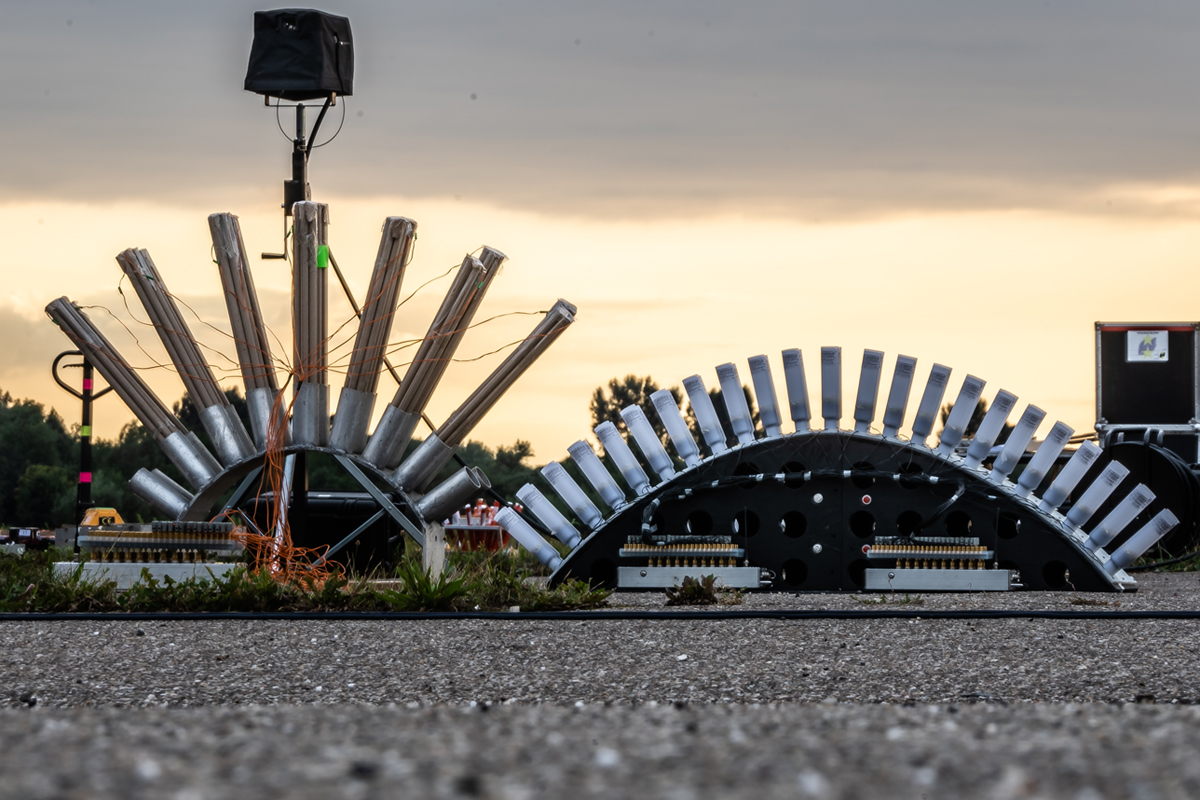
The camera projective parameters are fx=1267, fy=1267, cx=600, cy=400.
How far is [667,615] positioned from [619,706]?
11.6 ft

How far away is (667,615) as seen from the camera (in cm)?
847

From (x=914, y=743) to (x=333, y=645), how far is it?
5157mm

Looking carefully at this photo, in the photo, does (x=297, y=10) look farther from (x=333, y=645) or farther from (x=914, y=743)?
(x=914, y=743)

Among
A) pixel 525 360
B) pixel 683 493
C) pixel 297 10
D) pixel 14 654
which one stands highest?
pixel 297 10

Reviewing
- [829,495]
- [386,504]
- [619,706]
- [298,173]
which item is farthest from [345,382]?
[619,706]

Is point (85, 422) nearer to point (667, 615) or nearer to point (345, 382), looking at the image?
point (345, 382)

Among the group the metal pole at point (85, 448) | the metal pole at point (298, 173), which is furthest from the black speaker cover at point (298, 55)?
the metal pole at point (85, 448)

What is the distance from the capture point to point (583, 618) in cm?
858

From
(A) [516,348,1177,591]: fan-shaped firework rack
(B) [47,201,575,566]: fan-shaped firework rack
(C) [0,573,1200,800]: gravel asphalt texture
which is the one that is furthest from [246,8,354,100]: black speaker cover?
(C) [0,573,1200,800]: gravel asphalt texture

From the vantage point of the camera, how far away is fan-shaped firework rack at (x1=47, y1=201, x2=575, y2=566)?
1286 cm

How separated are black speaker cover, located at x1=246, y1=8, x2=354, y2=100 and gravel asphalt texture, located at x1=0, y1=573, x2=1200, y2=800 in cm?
712

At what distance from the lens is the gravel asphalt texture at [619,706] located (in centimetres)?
254

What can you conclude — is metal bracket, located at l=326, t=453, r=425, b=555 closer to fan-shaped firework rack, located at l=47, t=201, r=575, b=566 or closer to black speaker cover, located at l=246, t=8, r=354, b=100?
fan-shaped firework rack, located at l=47, t=201, r=575, b=566

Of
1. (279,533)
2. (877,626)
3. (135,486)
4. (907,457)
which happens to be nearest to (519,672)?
(877,626)
